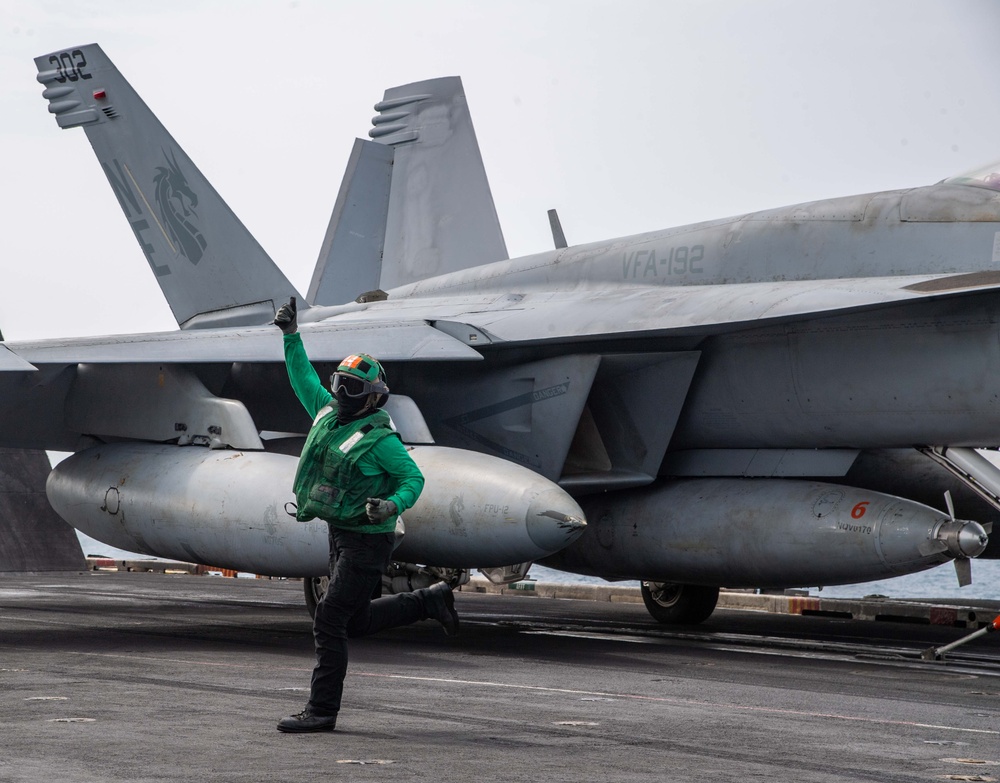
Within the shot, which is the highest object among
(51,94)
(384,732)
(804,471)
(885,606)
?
(51,94)

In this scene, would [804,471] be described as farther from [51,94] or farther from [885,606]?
[51,94]

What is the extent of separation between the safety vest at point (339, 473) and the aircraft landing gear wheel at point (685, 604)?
685 cm

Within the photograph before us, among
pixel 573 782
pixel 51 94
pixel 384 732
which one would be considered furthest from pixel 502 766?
pixel 51 94

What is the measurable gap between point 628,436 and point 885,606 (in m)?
4.39

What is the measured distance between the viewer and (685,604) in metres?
12.1

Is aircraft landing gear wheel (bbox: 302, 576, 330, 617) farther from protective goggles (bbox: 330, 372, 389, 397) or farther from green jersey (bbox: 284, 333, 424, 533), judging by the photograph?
protective goggles (bbox: 330, 372, 389, 397)

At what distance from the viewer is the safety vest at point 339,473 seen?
5.44 metres

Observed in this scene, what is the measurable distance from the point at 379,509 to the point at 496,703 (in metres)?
1.39

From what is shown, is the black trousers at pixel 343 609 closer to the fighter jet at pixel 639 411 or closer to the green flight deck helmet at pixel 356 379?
the green flight deck helmet at pixel 356 379

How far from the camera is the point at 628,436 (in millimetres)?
10453

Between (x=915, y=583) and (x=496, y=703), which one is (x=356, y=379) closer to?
(x=496, y=703)

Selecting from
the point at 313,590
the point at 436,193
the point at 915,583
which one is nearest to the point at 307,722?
the point at 313,590

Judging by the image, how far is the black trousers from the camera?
5234 mm

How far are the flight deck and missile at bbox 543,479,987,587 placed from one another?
559 millimetres
